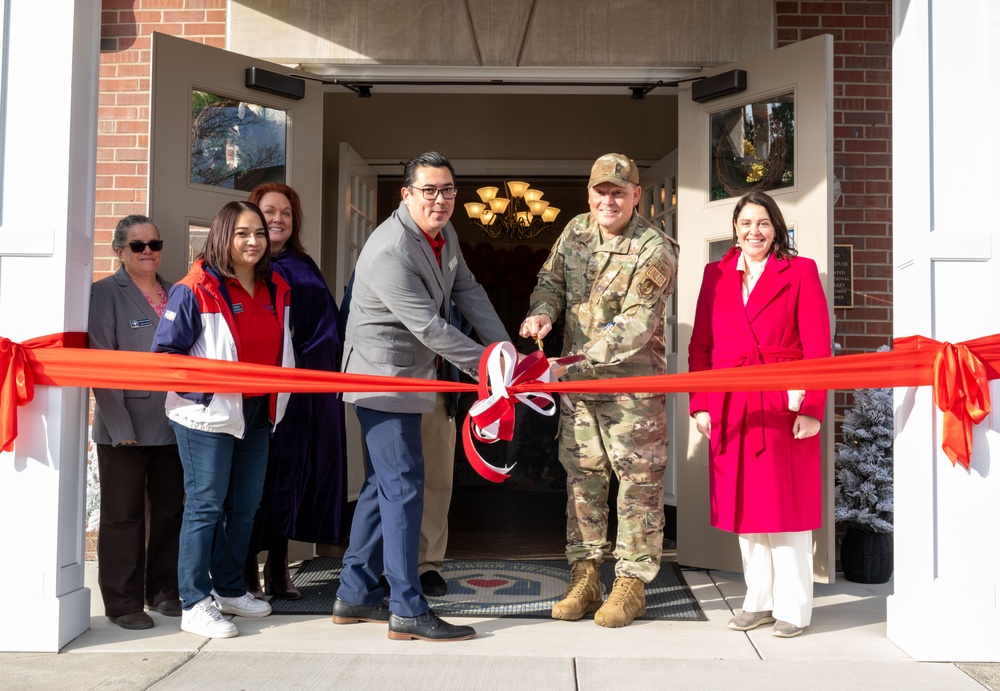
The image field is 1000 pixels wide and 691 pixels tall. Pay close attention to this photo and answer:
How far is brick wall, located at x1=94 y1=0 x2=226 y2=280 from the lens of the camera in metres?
5.55

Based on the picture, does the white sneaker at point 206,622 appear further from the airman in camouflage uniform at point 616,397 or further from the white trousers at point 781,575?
the white trousers at point 781,575

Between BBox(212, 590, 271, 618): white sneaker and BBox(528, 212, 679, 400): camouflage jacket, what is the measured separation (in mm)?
1601

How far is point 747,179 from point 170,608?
3.52m

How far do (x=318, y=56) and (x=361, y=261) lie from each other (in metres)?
2.19

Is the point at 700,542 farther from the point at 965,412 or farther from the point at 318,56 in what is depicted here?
the point at 318,56

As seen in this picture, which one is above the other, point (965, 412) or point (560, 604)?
point (965, 412)

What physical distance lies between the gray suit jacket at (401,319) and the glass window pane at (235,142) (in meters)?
1.70

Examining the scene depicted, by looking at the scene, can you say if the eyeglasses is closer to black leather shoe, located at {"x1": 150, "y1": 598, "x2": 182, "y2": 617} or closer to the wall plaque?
black leather shoe, located at {"x1": 150, "y1": 598, "x2": 182, "y2": 617}

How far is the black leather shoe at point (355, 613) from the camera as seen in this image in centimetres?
400

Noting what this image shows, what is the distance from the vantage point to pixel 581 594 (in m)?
4.12

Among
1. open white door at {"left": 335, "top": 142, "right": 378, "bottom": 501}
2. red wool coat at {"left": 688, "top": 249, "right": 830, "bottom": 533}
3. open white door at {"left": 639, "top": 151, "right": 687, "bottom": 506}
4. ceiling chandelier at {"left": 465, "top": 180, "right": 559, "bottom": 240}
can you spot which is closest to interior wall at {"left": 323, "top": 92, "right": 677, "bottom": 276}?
open white door at {"left": 335, "top": 142, "right": 378, "bottom": 501}

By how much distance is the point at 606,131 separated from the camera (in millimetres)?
8406

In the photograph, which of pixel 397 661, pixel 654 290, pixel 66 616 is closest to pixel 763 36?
pixel 654 290

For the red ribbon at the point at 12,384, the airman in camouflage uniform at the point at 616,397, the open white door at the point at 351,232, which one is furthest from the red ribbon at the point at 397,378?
the open white door at the point at 351,232
